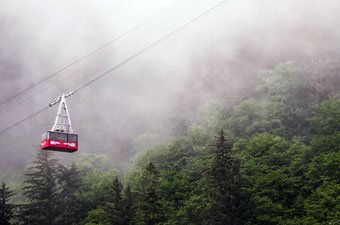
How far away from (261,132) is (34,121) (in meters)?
90.0

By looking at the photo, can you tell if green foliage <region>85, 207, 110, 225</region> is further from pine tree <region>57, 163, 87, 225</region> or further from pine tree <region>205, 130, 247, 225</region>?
pine tree <region>205, 130, 247, 225</region>

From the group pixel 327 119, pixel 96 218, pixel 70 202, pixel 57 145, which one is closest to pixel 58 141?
pixel 57 145

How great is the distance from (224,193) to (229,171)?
349cm

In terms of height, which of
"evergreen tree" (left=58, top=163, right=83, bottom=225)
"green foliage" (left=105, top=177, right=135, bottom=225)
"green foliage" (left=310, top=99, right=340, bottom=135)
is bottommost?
"green foliage" (left=105, top=177, right=135, bottom=225)

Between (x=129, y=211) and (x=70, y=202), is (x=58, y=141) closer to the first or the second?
(x=129, y=211)

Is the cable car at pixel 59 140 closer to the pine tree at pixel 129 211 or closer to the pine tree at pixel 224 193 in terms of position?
the pine tree at pixel 129 211

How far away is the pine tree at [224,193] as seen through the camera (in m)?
59.7

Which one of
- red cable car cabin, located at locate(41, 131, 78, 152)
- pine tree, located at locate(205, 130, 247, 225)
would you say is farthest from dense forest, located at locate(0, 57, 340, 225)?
red cable car cabin, located at locate(41, 131, 78, 152)

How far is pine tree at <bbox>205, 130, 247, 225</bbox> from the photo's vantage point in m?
59.7

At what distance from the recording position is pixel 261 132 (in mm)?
106938

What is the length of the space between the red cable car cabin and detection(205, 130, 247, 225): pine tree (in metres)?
18.9

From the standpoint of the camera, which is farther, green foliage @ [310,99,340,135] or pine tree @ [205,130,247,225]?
green foliage @ [310,99,340,135]

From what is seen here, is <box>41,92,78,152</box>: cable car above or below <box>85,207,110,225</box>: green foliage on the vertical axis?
above

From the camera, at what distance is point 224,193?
62.4 m
